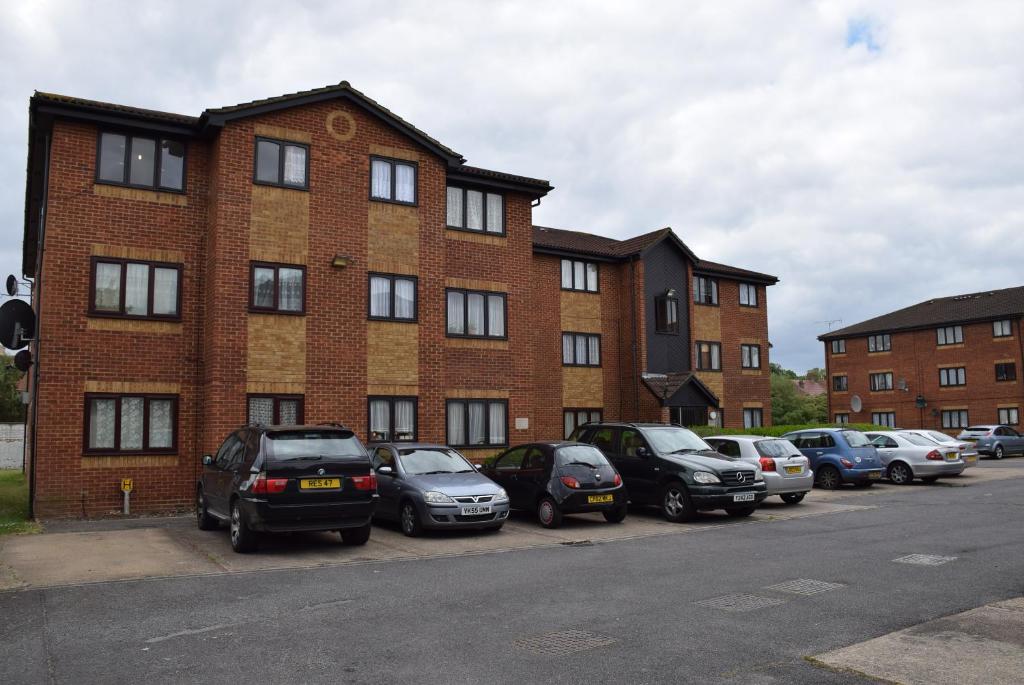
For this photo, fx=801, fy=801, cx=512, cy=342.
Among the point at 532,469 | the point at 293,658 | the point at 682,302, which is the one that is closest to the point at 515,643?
the point at 293,658

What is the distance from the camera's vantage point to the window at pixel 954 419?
45938 millimetres

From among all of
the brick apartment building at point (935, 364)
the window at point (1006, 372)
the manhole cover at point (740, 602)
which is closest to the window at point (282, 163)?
the manhole cover at point (740, 602)

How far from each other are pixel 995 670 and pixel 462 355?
15135mm

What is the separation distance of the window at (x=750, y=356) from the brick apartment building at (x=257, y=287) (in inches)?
565

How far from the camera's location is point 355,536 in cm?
1155

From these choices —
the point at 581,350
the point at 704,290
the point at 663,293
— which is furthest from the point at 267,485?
the point at 704,290

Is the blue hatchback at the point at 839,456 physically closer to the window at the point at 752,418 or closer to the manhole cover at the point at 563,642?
the window at the point at 752,418

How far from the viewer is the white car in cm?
1659

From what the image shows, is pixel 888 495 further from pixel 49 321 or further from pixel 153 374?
pixel 49 321

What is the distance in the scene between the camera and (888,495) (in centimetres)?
1894

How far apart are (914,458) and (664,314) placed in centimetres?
930

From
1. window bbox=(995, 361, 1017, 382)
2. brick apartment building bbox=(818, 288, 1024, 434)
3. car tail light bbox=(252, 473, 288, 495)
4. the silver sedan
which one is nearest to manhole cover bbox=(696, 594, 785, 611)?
car tail light bbox=(252, 473, 288, 495)

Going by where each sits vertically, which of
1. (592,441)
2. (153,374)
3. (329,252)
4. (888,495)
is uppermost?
(329,252)

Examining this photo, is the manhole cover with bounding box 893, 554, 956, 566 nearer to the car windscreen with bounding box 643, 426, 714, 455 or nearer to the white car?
the car windscreen with bounding box 643, 426, 714, 455
